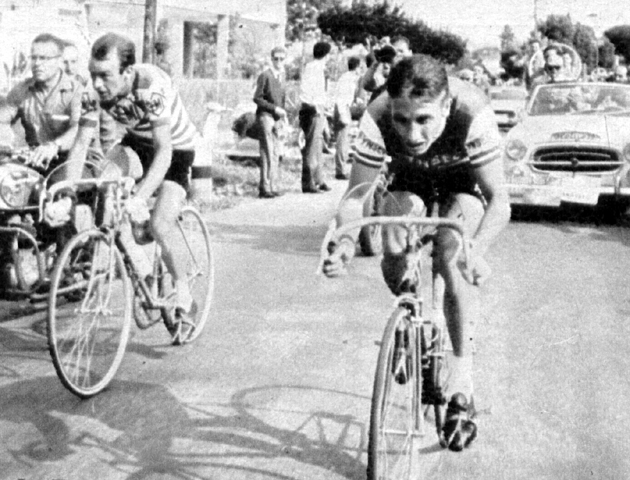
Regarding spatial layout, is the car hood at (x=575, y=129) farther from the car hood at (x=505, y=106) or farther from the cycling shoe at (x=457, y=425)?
the cycling shoe at (x=457, y=425)

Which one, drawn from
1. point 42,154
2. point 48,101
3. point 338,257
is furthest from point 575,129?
point 338,257

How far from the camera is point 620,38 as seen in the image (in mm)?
78688

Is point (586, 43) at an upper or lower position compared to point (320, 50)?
upper

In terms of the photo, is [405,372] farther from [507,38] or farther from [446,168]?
[507,38]

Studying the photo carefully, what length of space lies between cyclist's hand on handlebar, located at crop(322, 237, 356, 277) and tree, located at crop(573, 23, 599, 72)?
64480 millimetres

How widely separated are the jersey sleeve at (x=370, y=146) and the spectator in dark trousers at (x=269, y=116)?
11091 mm

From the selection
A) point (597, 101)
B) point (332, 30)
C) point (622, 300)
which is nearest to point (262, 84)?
point (597, 101)

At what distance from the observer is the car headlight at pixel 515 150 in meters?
14.9

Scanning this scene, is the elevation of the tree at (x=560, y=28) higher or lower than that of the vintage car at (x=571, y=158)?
higher

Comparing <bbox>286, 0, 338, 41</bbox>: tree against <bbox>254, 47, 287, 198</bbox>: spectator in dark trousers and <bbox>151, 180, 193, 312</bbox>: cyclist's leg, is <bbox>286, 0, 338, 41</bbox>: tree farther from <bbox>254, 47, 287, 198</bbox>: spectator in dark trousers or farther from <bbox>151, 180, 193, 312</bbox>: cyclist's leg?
<bbox>151, 180, 193, 312</bbox>: cyclist's leg

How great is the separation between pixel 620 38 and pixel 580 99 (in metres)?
66.5

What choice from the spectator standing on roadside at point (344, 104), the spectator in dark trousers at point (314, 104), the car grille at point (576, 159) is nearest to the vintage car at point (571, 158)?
the car grille at point (576, 159)

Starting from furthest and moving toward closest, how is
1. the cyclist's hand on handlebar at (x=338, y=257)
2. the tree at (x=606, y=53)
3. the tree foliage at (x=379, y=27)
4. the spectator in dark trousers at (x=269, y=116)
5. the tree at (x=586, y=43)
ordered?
the tree foliage at (x=379, y=27) < the tree at (x=606, y=53) < the tree at (x=586, y=43) < the spectator in dark trousers at (x=269, y=116) < the cyclist's hand on handlebar at (x=338, y=257)

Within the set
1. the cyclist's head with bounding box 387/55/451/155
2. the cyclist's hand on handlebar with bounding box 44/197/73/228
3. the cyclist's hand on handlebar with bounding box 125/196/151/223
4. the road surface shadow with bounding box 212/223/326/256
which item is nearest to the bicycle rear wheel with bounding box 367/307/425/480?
the cyclist's head with bounding box 387/55/451/155
